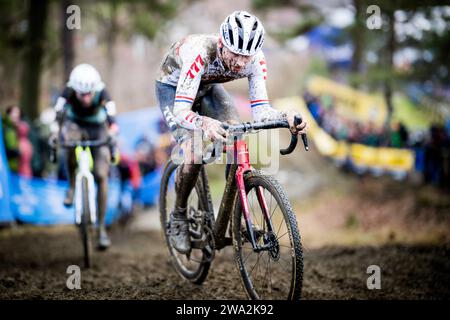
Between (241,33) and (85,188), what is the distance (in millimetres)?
3695

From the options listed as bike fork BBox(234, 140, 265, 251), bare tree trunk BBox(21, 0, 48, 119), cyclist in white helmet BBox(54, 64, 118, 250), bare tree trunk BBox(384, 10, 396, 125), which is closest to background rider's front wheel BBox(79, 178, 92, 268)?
cyclist in white helmet BBox(54, 64, 118, 250)

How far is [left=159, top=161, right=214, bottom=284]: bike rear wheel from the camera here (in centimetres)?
507

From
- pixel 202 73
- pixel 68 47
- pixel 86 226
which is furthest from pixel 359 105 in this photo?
pixel 202 73

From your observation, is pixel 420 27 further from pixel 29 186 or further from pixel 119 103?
pixel 119 103

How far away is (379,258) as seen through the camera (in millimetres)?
7223

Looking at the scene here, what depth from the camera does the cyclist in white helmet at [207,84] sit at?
4215 mm

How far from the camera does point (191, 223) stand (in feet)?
17.3

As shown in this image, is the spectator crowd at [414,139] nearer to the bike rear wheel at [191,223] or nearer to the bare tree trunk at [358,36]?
the bare tree trunk at [358,36]

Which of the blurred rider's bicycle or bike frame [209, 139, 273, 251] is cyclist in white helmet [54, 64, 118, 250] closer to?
the blurred rider's bicycle

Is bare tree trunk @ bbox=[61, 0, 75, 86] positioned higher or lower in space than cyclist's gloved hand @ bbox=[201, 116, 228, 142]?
higher

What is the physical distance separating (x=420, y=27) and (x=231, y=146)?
1556 centimetres

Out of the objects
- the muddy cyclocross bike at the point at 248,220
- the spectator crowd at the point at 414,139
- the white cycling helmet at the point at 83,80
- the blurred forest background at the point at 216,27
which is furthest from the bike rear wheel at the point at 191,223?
the spectator crowd at the point at 414,139

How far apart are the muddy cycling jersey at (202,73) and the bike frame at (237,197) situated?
394 mm

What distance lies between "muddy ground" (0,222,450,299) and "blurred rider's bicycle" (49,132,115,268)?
1.44ft
